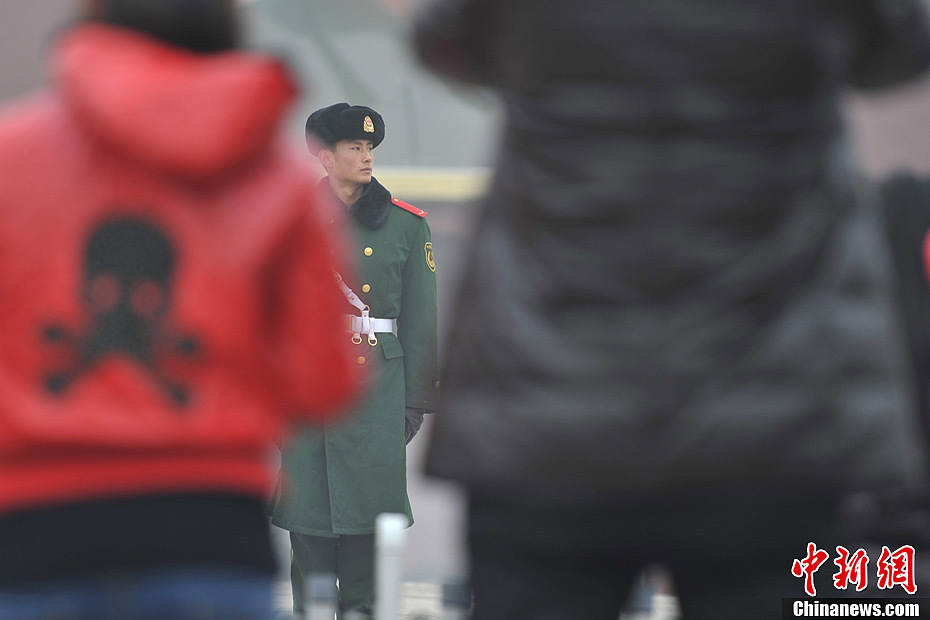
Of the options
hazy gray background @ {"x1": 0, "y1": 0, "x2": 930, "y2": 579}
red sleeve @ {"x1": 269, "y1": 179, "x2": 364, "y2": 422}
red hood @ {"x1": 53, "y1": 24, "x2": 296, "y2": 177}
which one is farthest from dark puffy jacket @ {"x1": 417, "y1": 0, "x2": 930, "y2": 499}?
hazy gray background @ {"x1": 0, "y1": 0, "x2": 930, "y2": 579}

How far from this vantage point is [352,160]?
13.4 feet

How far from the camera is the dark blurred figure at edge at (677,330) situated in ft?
5.57

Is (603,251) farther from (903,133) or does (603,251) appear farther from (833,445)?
(903,133)

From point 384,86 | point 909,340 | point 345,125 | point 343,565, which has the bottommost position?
point 343,565

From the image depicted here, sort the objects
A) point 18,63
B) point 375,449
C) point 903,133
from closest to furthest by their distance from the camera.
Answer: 1. point 375,449
2. point 903,133
3. point 18,63

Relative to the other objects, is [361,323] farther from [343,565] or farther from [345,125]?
[343,565]

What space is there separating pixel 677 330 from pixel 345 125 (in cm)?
254

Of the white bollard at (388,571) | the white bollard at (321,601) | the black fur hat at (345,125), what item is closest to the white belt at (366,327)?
the black fur hat at (345,125)

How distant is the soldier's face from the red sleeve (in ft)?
7.40

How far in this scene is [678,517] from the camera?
1.71 metres

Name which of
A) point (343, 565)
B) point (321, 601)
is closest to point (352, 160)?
point (343, 565)

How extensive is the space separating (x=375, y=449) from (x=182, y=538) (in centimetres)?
248

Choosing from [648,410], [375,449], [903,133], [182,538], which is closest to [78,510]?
[182,538]

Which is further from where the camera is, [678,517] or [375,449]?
[375,449]
